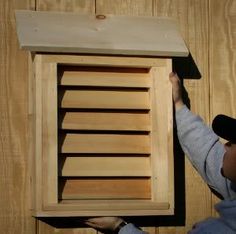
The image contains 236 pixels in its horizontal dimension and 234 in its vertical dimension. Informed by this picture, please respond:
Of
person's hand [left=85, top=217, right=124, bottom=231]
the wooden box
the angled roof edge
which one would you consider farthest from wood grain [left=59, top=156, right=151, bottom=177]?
the angled roof edge

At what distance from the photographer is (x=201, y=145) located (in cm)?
158

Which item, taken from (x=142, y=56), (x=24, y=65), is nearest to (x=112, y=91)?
(x=142, y=56)

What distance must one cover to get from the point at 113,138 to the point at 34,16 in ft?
1.08

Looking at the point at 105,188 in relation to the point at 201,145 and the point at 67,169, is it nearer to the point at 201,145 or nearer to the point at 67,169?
the point at 67,169

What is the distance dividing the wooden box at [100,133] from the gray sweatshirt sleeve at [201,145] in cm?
7

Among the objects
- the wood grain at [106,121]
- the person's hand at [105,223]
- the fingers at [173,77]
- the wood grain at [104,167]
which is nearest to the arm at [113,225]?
the person's hand at [105,223]

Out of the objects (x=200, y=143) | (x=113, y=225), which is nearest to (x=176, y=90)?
(x=200, y=143)

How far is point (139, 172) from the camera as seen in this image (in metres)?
1.52

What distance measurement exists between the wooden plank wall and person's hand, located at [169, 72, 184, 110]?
0.09 m

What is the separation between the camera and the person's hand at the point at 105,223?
1518mm

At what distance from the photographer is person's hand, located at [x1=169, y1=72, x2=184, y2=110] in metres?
1.55

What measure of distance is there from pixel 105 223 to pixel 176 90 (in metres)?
0.35

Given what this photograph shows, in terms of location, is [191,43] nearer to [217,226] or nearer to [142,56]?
[142,56]

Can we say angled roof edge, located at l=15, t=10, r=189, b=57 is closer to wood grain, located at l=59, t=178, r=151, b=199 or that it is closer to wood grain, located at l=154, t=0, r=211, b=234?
wood grain, located at l=154, t=0, r=211, b=234
